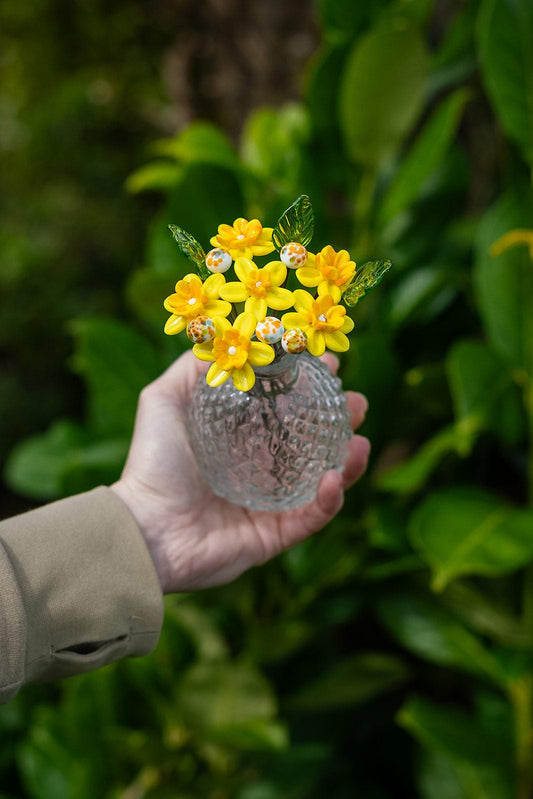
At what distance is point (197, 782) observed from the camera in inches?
42.8

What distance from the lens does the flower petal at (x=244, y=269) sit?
45 centimetres

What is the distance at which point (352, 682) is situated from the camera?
3.56 feet

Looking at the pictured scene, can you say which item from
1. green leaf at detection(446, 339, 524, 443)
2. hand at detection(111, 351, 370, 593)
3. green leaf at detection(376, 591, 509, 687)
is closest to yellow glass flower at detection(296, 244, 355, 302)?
hand at detection(111, 351, 370, 593)

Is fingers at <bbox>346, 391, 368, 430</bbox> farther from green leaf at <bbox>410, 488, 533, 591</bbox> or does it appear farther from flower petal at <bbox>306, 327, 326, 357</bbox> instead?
green leaf at <bbox>410, 488, 533, 591</bbox>

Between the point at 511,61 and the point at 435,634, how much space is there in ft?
2.45

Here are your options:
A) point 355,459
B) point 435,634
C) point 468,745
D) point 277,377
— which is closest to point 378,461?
point 435,634

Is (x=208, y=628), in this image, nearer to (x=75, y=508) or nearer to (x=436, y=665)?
(x=436, y=665)

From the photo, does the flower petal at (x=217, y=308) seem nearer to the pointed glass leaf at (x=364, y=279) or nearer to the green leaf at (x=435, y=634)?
the pointed glass leaf at (x=364, y=279)

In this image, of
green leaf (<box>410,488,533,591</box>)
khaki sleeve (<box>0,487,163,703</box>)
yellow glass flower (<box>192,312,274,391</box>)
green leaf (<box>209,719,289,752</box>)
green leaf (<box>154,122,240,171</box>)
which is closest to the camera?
yellow glass flower (<box>192,312,274,391</box>)

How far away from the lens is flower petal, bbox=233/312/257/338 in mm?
443

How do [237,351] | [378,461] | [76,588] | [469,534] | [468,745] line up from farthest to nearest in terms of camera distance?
[378,461] → [468,745] → [469,534] → [76,588] → [237,351]

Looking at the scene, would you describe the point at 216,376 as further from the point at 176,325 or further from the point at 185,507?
the point at 185,507

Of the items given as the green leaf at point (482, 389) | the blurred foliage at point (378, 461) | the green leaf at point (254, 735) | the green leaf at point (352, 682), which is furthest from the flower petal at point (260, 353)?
the green leaf at point (352, 682)

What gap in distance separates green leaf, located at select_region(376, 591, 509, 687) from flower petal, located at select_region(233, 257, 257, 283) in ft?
2.32
